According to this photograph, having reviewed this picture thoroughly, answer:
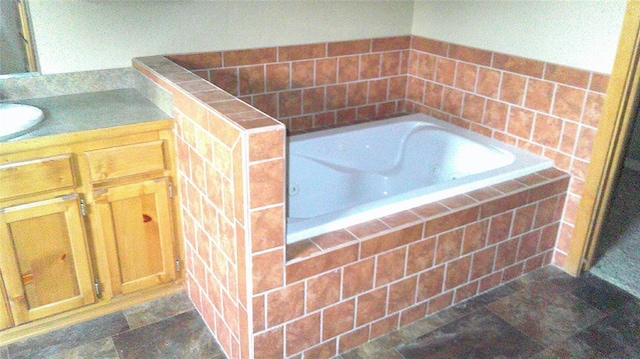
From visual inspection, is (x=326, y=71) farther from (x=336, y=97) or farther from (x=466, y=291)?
(x=466, y=291)

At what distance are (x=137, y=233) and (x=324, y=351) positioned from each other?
84cm

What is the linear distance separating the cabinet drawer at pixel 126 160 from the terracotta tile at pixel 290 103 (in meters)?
0.86

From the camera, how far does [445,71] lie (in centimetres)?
284

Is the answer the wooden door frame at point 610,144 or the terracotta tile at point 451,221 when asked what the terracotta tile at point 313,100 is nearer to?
the terracotta tile at point 451,221

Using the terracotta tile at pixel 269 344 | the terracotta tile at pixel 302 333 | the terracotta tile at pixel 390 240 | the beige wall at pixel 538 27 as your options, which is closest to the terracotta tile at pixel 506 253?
the terracotta tile at pixel 390 240

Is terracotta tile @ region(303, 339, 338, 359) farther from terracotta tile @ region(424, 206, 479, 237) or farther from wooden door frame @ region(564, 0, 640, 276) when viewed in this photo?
wooden door frame @ region(564, 0, 640, 276)

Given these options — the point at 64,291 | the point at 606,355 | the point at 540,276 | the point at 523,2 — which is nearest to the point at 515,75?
the point at 523,2

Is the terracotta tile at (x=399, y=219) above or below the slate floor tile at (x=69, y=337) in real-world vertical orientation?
A: above

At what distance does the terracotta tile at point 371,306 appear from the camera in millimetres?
1901

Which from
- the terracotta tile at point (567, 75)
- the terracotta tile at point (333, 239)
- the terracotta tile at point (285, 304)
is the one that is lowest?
the terracotta tile at point (285, 304)

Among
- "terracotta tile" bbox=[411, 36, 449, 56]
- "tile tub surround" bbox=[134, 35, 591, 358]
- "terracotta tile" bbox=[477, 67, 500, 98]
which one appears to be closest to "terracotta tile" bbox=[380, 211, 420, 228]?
"tile tub surround" bbox=[134, 35, 591, 358]

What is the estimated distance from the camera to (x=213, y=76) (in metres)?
2.46

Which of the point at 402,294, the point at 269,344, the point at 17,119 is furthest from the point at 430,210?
the point at 17,119

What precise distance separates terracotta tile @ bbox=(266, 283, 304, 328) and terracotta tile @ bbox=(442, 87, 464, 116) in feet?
5.05
